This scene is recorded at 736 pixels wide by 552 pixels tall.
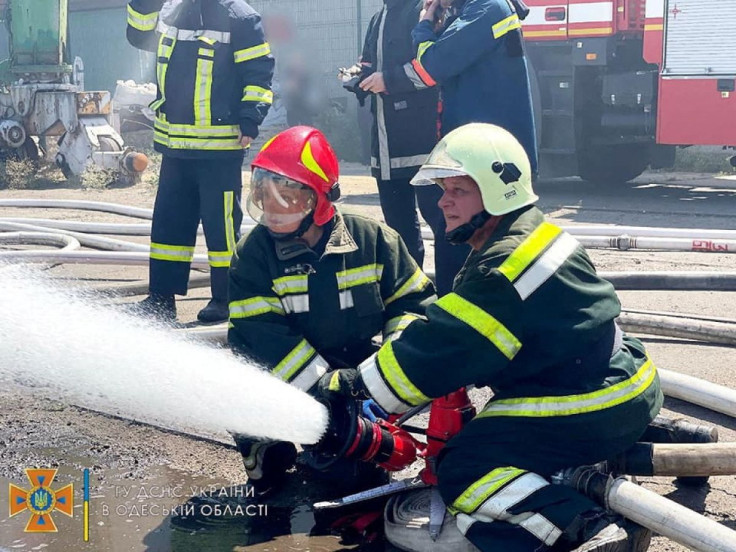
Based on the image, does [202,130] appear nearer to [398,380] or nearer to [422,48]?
[422,48]

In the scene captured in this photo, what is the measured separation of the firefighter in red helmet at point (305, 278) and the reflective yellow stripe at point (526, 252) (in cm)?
81

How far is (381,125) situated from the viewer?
18.2ft

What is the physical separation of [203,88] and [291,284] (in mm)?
2336

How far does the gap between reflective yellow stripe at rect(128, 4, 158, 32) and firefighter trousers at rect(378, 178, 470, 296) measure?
5.22 feet

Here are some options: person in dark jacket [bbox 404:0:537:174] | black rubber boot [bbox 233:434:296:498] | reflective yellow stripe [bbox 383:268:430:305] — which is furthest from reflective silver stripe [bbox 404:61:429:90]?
black rubber boot [bbox 233:434:296:498]

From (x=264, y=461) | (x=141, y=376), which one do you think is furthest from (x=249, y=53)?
(x=264, y=461)

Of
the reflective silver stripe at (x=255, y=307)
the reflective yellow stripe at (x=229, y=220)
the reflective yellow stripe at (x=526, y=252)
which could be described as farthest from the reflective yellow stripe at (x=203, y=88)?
the reflective yellow stripe at (x=526, y=252)

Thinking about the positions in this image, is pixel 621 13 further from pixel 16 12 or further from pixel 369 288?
pixel 369 288

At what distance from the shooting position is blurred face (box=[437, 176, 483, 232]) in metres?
3.11

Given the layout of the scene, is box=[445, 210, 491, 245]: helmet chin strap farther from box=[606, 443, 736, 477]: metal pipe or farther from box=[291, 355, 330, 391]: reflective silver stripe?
box=[606, 443, 736, 477]: metal pipe

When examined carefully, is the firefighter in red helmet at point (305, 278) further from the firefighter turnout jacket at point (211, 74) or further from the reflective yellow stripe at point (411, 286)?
the firefighter turnout jacket at point (211, 74)

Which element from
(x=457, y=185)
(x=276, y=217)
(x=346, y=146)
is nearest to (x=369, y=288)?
(x=276, y=217)

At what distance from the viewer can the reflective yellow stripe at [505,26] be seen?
16.4 feet

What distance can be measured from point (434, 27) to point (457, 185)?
91.7 inches
